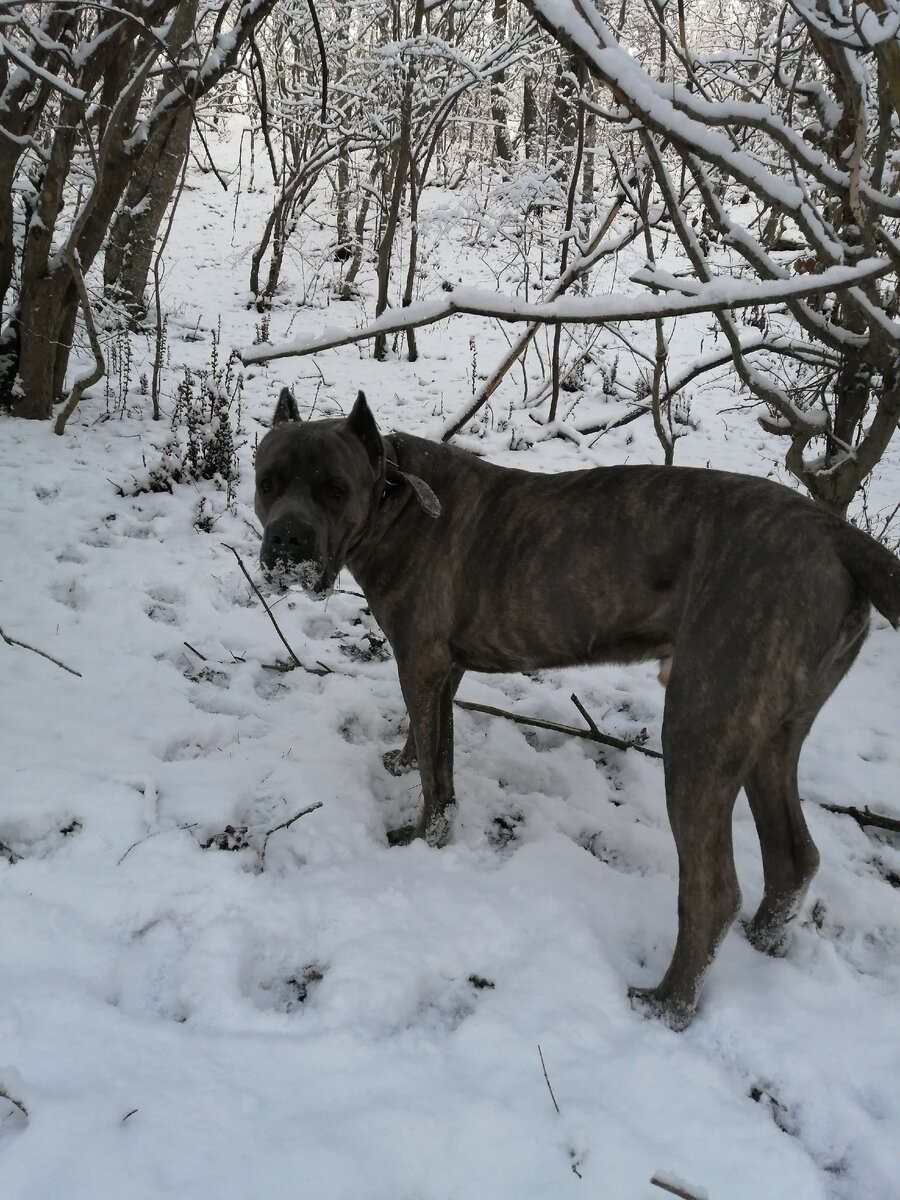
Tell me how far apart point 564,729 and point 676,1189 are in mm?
1919

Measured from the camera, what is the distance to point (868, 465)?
3467 mm

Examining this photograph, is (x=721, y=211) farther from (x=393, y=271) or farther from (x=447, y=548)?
(x=393, y=271)

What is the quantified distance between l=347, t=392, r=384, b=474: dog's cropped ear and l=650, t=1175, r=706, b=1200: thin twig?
210 cm

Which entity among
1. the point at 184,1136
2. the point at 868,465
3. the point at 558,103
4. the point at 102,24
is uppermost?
the point at 558,103

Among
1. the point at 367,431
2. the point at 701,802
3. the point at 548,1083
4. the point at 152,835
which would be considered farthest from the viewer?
the point at 367,431

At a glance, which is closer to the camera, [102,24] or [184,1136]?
[184,1136]

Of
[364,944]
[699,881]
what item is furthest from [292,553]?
[699,881]

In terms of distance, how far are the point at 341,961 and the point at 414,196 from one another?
905 centimetres

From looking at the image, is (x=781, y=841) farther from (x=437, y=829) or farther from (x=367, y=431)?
(x=367, y=431)

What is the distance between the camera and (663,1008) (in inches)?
81.7

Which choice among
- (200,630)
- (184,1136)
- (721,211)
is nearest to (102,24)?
(200,630)

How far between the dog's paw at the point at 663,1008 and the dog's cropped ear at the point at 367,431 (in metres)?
1.86

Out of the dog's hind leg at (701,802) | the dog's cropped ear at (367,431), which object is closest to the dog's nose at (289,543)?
the dog's cropped ear at (367,431)

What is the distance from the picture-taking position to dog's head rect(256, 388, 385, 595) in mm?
2387
